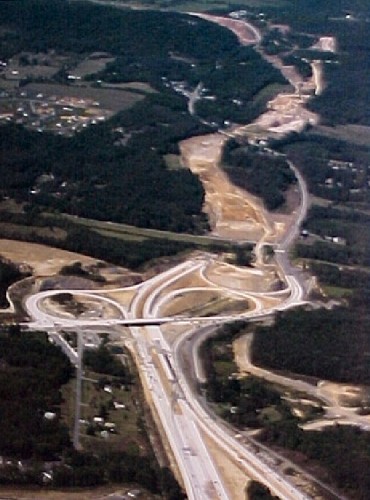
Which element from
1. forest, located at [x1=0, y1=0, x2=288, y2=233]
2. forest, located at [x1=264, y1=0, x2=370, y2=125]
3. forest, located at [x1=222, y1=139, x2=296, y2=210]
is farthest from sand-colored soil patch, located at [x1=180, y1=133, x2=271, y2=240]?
forest, located at [x1=264, y1=0, x2=370, y2=125]

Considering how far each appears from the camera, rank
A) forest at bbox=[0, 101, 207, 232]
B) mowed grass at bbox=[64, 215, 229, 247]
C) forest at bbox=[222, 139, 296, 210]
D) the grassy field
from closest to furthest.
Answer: mowed grass at bbox=[64, 215, 229, 247] < forest at bbox=[0, 101, 207, 232] < forest at bbox=[222, 139, 296, 210] < the grassy field

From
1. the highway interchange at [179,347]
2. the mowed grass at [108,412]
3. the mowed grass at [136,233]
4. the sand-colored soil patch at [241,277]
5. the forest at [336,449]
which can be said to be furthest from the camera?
the mowed grass at [136,233]

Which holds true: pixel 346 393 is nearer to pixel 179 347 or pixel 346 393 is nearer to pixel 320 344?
pixel 320 344

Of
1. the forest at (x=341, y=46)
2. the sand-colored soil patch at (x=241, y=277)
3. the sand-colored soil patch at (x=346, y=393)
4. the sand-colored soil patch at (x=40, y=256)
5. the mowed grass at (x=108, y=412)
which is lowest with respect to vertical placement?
the forest at (x=341, y=46)

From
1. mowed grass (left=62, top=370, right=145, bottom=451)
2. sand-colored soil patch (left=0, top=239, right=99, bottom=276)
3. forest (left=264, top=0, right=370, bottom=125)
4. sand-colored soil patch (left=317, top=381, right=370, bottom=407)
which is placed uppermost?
mowed grass (left=62, top=370, right=145, bottom=451)

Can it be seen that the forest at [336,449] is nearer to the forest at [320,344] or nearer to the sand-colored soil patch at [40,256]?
the forest at [320,344]

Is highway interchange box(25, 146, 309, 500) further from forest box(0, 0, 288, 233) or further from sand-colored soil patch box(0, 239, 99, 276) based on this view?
forest box(0, 0, 288, 233)

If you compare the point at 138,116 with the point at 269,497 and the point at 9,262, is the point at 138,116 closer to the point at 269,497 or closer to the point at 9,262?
the point at 9,262

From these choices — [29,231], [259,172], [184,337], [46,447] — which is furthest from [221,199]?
[46,447]

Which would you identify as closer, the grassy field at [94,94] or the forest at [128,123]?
the forest at [128,123]

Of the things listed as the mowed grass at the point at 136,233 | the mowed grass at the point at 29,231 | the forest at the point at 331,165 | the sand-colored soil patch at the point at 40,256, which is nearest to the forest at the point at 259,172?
the forest at the point at 331,165

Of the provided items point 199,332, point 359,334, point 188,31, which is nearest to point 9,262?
point 199,332

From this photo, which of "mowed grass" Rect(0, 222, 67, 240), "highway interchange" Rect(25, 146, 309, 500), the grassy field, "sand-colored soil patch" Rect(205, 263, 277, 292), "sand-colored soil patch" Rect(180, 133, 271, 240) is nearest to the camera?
"highway interchange" Rect(25, 146, 309, 500)
